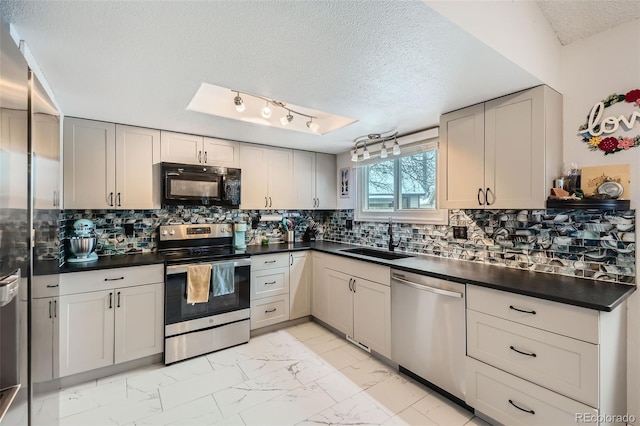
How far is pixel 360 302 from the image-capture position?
9.20 ft

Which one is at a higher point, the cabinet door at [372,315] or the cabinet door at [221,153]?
the cabinet door at [221,153]

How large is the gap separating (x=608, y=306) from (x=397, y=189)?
84.4 inches

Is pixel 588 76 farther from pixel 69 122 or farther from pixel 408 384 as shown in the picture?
pixel 69 122

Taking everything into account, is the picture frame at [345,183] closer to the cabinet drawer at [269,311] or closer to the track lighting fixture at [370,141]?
the track lighting fixture at [370,141]

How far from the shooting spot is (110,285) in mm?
2367

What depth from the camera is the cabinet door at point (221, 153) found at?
3147 millimetres

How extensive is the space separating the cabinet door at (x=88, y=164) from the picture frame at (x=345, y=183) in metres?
2.61

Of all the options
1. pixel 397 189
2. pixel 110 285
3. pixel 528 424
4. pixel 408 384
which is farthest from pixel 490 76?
pixel 110 285

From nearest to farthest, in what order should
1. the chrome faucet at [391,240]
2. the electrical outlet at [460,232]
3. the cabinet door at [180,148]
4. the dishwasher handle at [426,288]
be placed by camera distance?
the dishwasher handle at [426,288]
the electrical outlet at [460,232]
the cabinet door at [180,148]
the chrome faucet at [391,240]

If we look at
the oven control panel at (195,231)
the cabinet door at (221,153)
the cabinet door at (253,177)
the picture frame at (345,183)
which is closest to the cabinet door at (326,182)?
the picture frame at (345,183)

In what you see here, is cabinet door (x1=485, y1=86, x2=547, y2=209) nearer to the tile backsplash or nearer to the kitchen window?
the tile backsplash

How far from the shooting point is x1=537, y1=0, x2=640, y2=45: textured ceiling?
5.58 feet

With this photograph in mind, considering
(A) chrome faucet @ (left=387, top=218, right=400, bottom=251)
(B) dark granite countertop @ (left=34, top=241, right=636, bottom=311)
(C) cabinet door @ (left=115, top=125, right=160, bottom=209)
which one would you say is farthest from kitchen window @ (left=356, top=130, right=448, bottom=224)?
(C) cabinet door @ (left=115, top=125, right=160, bottom=209)

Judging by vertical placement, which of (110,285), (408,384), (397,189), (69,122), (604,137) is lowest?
(408,384)
